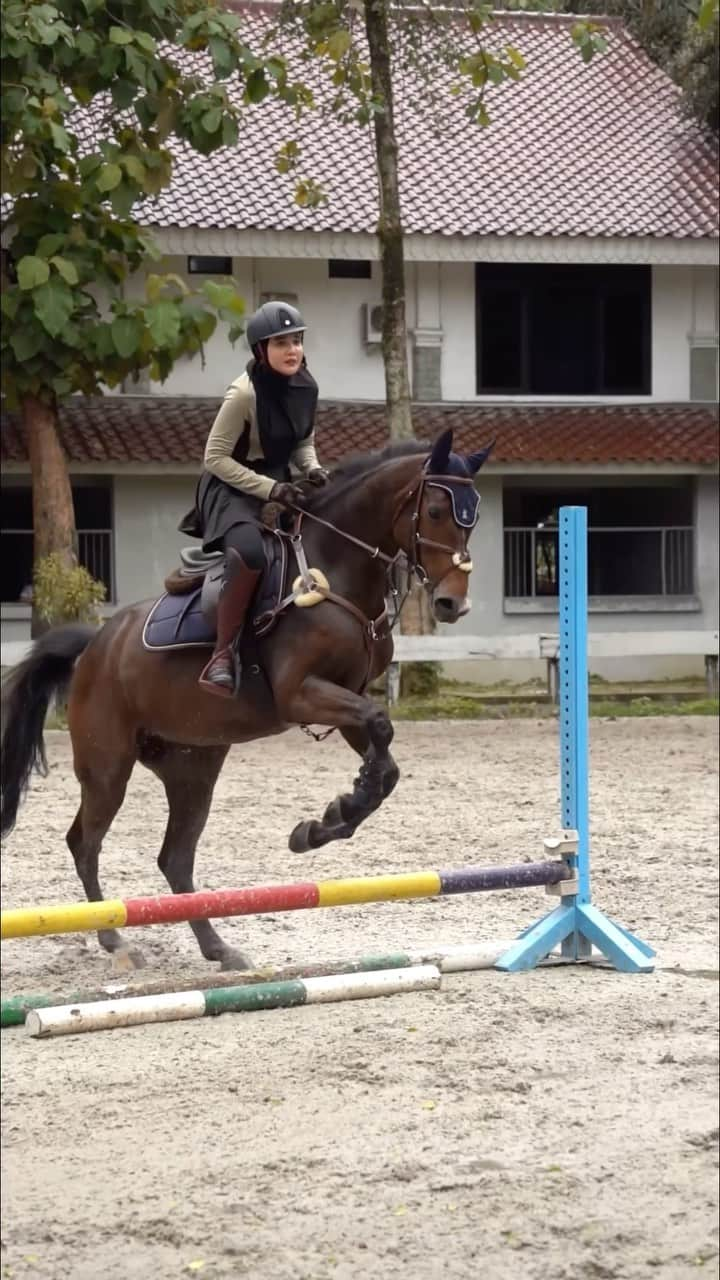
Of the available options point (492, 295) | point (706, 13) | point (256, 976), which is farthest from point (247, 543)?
point (492, 295)

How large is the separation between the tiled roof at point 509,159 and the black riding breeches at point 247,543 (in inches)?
44.5

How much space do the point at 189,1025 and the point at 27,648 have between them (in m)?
3.47

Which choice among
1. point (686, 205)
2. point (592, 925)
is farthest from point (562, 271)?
point (592, 925)

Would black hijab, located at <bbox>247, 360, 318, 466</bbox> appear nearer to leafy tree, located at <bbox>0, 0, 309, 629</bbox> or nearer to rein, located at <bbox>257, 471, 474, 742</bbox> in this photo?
leafy tree, located at <bbox>0, 0, 309, 629</bbox>

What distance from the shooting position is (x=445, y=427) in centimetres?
626

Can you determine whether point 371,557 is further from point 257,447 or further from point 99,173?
point 99,173

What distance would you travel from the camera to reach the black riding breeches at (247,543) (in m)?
3.47

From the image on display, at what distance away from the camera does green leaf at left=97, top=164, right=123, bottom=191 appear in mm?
2949

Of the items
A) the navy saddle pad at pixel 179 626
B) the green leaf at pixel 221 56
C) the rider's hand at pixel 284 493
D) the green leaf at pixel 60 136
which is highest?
the green leaf at pixel 221 56

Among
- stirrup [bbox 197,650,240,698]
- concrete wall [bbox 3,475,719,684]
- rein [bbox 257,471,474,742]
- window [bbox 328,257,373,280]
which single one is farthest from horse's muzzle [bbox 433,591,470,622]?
window [bbox 328,257,373,280]

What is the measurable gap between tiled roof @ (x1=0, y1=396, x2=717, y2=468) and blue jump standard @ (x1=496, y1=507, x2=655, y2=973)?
1.62 m

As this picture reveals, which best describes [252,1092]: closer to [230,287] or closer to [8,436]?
[8,436]

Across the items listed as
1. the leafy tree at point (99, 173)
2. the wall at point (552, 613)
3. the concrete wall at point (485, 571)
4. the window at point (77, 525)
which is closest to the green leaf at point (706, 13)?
the leafy tree at point (99, 173)

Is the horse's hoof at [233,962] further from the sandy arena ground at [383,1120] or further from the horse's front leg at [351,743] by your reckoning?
the horse's front leg at [351,743]
